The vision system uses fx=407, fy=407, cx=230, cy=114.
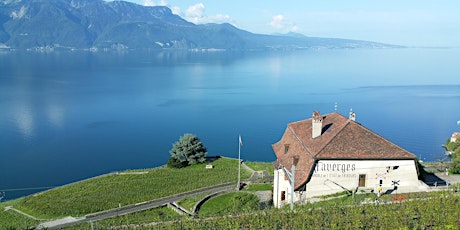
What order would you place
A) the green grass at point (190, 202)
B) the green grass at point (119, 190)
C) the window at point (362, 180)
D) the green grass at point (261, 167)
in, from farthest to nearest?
the green grass at point (261, 167) < the green grass at point (119, 190) < the green grass at point (190, 202) < the window at point (362, 180)

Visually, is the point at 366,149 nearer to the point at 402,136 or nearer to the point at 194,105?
the point at 402,136

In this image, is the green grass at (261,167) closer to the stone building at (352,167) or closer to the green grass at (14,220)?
the stone building at (352,167)

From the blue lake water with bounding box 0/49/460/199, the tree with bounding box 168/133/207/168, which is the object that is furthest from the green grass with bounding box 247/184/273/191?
the blue lake water with bounding box 0/49/460/199

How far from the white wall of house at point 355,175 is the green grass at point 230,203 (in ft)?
18.8

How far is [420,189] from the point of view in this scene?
3088 centimetres

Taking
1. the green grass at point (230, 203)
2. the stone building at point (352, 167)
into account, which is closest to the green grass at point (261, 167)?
the green grass at point (230, 203)

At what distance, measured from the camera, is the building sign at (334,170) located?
1189 inches

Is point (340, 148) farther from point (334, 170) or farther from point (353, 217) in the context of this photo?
point (353, 217)

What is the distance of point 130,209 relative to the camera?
39156 millimetres

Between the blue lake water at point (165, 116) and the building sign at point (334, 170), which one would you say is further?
the blue lake water at point (165, 116)

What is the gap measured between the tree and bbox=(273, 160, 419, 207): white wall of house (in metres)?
26.7

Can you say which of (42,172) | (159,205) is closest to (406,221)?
(159,205)

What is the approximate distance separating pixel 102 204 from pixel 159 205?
5.90 metres

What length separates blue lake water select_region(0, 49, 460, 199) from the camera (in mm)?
70788
